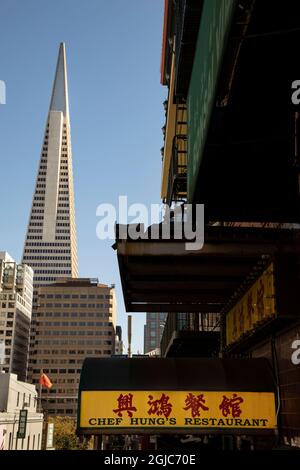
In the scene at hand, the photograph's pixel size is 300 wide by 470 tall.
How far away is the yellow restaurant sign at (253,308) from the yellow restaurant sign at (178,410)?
164cm

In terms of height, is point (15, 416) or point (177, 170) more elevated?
point (177, 170)

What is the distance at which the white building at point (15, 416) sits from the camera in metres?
84.1

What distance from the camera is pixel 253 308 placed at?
1205cm

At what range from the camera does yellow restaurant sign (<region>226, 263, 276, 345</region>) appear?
10328mm

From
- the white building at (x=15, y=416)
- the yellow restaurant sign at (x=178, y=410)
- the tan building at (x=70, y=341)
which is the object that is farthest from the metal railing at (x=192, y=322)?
the tan building at (x=70, y=341)

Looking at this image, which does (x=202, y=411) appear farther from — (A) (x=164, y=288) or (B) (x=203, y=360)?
(A) (x=164, y=288)

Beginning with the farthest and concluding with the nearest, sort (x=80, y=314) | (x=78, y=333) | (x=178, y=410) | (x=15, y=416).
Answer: (x=80, y=314), (x=78, y=333), (x=15, y=416), (x=178, y=410)

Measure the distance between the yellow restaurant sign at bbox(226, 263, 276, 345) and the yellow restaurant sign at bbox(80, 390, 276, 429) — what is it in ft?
5.39

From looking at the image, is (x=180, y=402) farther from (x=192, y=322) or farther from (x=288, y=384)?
(x=192, y=322)

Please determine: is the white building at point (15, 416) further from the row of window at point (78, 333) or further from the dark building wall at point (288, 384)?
the row of window at point (78, 333)

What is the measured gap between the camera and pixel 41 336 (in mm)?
198125

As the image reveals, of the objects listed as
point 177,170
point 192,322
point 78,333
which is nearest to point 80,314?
point 78,333

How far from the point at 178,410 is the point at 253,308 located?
2967mm

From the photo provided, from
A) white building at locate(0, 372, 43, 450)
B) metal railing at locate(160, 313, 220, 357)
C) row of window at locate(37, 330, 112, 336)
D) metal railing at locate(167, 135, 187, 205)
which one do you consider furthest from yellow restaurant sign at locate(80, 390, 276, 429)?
row of window at locate(37, 330, 112, 336)
